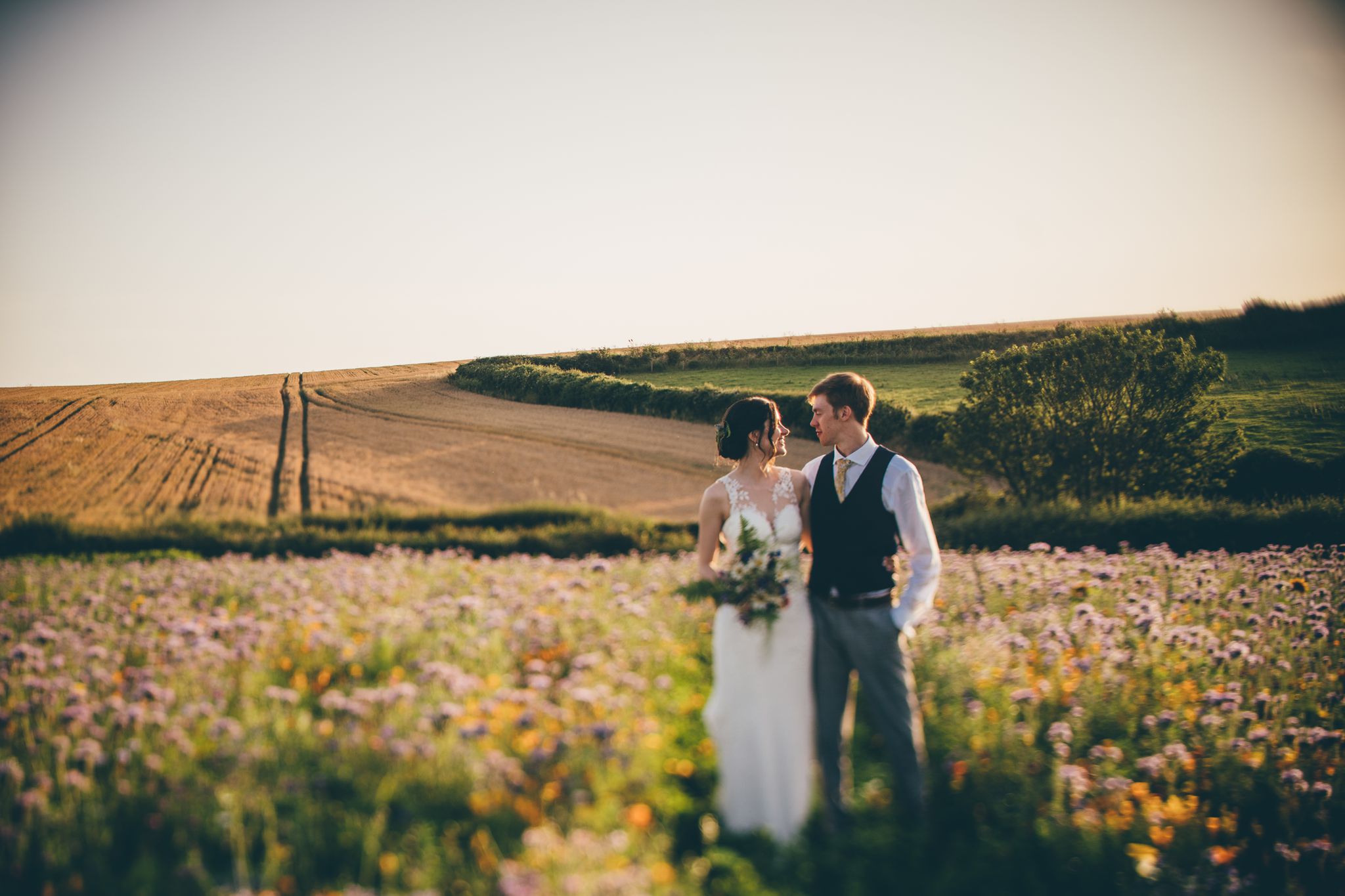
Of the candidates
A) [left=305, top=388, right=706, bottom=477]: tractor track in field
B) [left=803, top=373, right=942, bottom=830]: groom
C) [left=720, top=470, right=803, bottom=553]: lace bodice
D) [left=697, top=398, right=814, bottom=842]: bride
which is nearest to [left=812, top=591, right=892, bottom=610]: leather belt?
[left=803, top=373, right=942, bottom=830]: groom

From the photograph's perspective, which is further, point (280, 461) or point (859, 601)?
point (280, 461)

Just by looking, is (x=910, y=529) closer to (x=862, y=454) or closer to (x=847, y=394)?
(x=862, y=454)

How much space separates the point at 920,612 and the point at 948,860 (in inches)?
53.8

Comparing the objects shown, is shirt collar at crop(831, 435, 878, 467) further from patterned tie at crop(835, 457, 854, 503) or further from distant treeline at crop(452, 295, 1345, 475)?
distant treeline at crop(452, 295, 1345, 475)

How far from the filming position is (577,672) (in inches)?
186

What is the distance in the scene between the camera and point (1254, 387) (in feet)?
66.8

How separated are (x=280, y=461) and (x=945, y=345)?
75.4ft

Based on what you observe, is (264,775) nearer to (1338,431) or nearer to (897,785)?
(897,785)

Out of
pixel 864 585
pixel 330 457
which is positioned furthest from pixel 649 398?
pixel 864 585

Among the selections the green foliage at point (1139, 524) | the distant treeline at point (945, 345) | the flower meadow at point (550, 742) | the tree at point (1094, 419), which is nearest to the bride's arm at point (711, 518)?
the flower meadow at point (550, 742)

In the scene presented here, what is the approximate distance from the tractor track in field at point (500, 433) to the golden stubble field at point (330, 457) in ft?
0.12

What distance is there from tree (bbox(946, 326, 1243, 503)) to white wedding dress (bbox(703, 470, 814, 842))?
905 cm

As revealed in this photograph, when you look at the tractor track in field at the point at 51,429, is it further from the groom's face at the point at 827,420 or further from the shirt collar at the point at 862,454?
the shirt collar at the point at 862,454

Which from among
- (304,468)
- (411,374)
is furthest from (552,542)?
(411,374)
